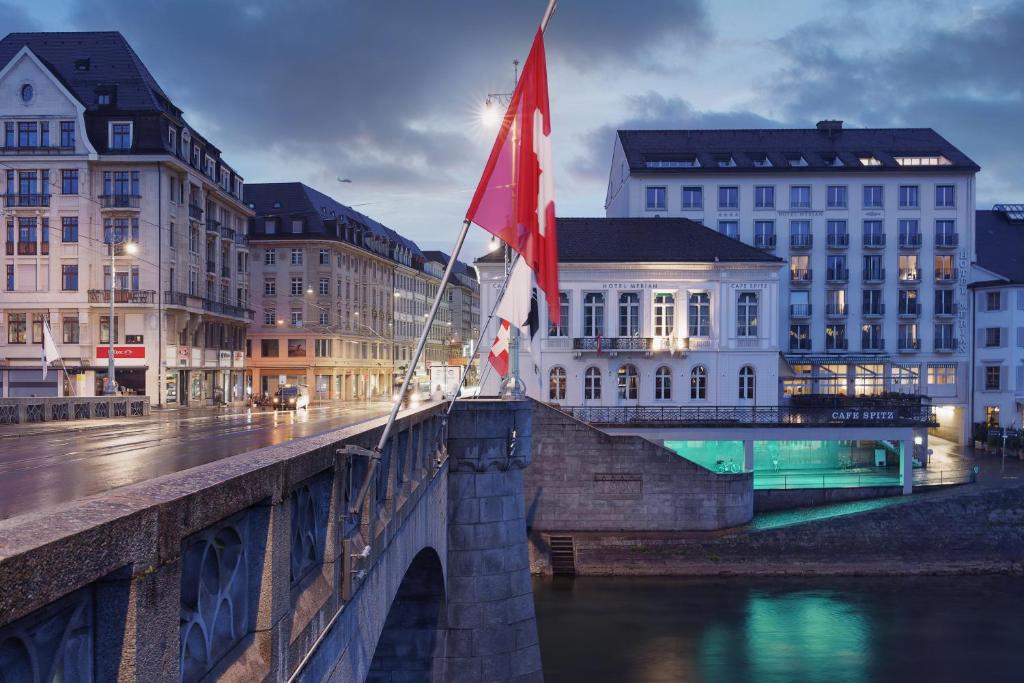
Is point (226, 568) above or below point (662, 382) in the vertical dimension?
above

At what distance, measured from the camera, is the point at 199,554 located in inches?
183

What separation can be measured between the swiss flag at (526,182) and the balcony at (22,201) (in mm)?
47478

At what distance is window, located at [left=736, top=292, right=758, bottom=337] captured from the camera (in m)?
54.6

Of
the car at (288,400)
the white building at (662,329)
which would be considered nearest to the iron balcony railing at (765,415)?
the white building at (662,329)

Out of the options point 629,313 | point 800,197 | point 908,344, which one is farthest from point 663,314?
point 908,344

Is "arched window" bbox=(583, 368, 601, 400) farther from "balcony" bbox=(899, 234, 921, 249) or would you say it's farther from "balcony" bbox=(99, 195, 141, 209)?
"balcony" bbox=(99, 195, 141, 209)

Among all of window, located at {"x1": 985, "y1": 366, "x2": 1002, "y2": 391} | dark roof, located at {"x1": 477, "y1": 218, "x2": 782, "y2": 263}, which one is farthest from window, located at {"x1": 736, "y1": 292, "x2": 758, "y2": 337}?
window, located at {"x1": 985, "y1": 366, "x2": 1002, "y2": 391}

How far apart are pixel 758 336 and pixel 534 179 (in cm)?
4433

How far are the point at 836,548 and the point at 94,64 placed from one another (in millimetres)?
51989

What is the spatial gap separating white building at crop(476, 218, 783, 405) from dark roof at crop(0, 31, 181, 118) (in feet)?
77.2

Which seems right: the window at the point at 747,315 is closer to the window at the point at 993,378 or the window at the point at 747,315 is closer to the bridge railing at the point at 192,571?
the window at the point at 993,378

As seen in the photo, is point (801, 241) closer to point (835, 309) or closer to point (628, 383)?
point (835, 309)

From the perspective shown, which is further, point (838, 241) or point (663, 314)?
point (838, 241)

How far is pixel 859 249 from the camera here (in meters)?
65.6
